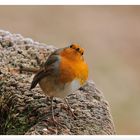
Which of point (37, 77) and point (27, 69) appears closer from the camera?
point (37, 77)

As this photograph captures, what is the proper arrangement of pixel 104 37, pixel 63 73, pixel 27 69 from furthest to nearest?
pixel 104 37, pixel 27 69, pixel 63 73

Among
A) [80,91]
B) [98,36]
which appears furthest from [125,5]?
[80,91]

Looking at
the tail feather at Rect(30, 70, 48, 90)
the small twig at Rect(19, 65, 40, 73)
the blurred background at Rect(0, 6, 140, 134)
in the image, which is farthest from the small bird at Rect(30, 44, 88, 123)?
the blurred background at Rect(0, 6, 140, 134)

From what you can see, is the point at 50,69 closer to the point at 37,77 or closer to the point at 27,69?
the point at 37,77

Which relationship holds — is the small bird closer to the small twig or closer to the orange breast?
the orange breast

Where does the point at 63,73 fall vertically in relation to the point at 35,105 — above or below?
above

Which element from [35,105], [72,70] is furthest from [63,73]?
[35,105]

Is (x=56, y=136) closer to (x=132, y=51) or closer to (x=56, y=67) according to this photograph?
(x=56, y=67)
